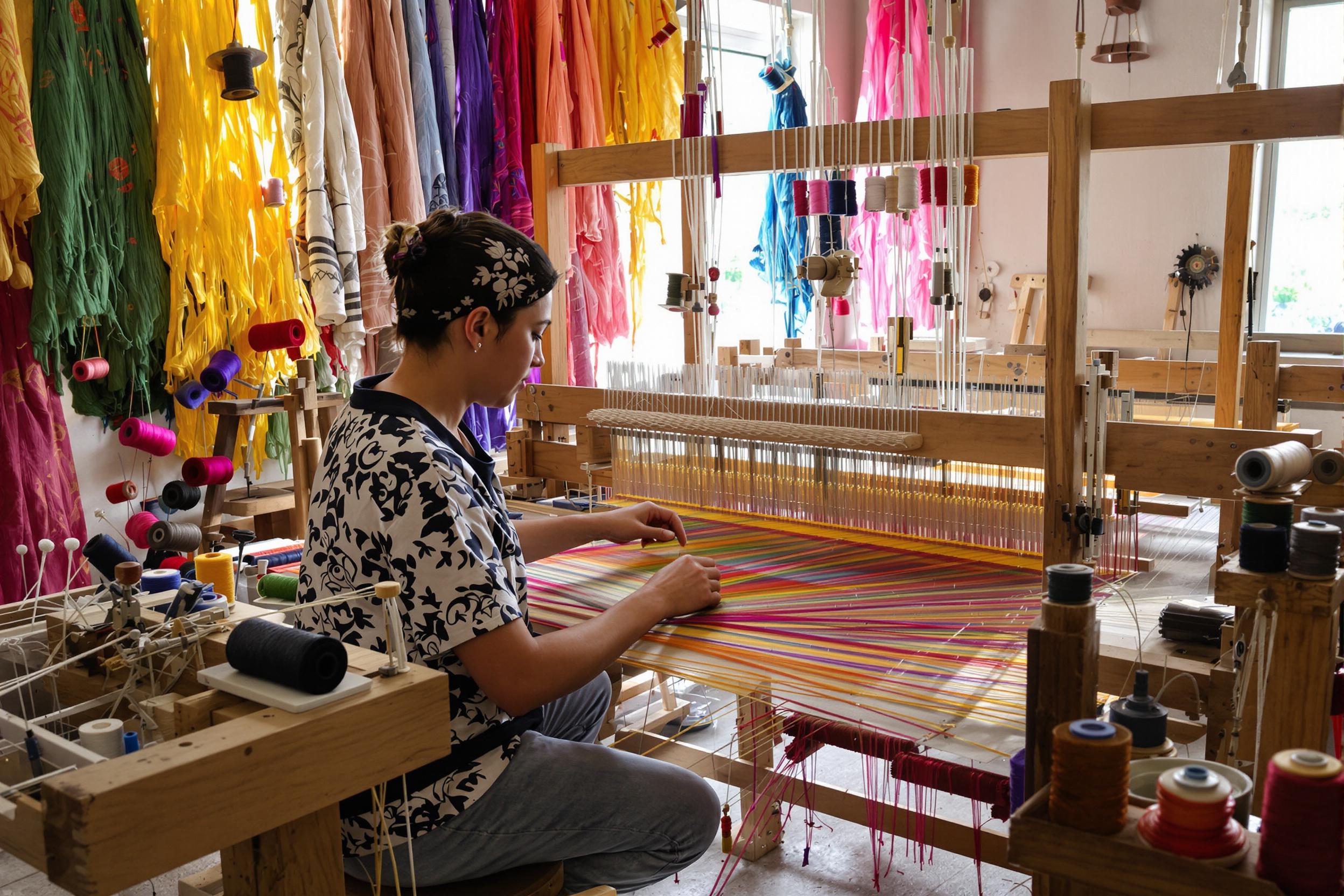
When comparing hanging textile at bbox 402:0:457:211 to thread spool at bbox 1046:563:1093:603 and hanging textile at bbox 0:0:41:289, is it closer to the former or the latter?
hanging textile at bbox 0:0:41:289

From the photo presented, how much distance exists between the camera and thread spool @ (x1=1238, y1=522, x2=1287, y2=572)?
1.33 meters

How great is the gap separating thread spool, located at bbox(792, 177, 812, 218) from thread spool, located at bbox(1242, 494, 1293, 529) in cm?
128

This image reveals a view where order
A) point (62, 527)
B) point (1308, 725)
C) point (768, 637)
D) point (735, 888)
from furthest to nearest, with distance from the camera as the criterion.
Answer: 1. point (62, 527)
2. point (735, 888)
3. point (768, 637)
4. point (1308, 725)

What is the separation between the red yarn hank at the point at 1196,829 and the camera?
95 centimetres

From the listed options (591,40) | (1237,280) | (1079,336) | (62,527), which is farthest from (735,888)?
(591,40)

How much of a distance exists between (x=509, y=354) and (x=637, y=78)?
11.3ft

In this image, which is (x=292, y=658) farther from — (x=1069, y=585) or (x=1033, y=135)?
(x=1033, y=135)

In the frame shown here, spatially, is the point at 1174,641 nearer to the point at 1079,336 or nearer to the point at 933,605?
the point at 933,605

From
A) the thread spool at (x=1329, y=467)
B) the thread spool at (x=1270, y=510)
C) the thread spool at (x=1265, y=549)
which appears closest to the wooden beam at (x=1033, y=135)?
the thread spool at (x=1329, y=467)

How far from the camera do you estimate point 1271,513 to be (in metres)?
1.44

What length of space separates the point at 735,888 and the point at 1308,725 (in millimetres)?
1617

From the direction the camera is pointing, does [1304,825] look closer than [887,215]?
Yes

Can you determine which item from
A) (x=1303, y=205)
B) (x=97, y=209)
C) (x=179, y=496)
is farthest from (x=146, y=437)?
(x=1303, y=205)

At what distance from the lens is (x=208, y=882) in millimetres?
1677
